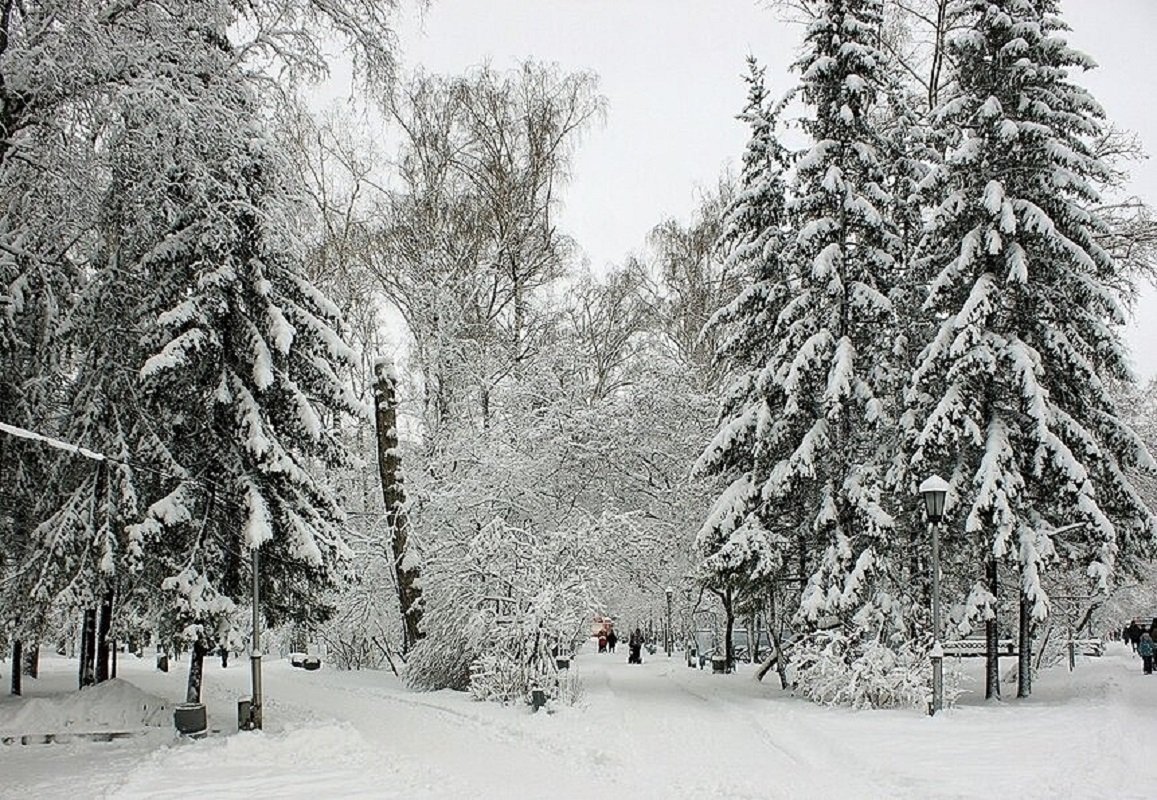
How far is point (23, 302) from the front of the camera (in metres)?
15.5

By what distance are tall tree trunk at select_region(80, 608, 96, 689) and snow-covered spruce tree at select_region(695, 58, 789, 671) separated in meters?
11.0

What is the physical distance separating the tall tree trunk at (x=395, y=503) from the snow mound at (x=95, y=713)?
6397 millimetres

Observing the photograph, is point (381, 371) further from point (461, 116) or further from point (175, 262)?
point (175, 262)

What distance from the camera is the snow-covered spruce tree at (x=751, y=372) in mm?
17219

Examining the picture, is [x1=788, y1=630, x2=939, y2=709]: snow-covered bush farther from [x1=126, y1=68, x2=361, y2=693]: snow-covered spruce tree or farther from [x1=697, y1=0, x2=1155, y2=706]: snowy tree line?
[x1=126, y1=68, x2=361, y2=693]: snow-covered spruce tree

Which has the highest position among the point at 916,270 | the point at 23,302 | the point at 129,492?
the point at 916,270

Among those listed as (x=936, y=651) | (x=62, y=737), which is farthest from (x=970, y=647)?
(x=62, y=737)

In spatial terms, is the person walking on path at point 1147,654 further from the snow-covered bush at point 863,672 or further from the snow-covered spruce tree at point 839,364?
the snow-covered bush at point 863,672

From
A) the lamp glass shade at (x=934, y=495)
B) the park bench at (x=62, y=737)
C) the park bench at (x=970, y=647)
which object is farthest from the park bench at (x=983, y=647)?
the park bench at (x=62, y=737)

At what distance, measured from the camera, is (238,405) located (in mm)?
14625

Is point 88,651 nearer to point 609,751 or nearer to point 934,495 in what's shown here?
point 609,751

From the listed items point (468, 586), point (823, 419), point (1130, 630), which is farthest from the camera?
point (1130, 630)

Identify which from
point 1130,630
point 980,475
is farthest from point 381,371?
point 1130,630

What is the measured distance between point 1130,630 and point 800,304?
24.8 metres
